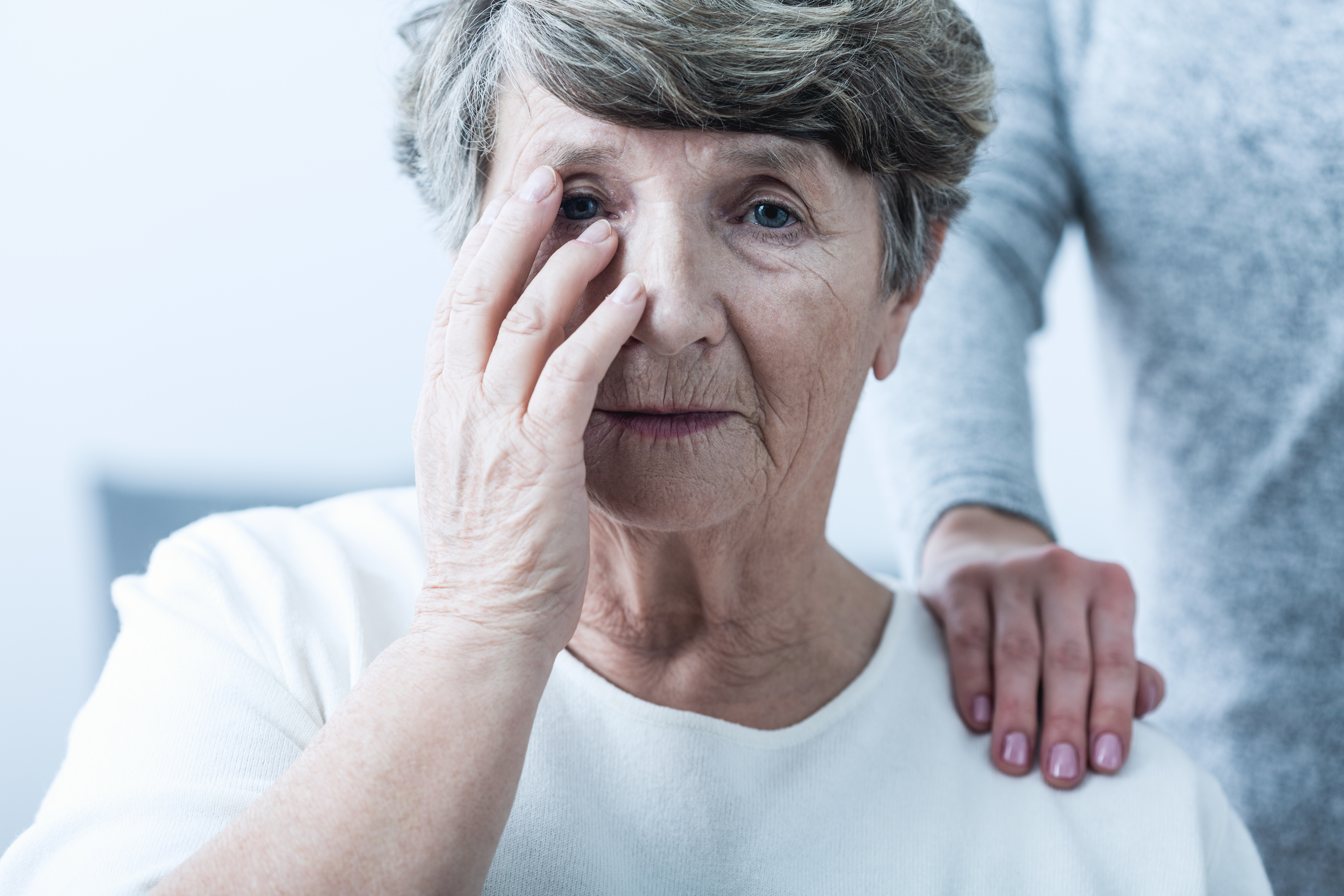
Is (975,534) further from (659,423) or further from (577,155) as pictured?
(577,155)

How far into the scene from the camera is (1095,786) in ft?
4.46

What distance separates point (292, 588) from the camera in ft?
4.00

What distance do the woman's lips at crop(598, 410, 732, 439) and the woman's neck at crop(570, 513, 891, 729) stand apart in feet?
0.57

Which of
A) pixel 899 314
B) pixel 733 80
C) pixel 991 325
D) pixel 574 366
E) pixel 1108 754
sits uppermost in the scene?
pixel 733 80

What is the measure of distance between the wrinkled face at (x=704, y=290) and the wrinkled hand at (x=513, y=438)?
73 millimetres

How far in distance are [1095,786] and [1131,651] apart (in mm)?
191

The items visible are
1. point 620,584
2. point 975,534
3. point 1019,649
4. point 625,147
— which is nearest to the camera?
point 625,147

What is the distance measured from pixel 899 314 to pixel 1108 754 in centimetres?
64

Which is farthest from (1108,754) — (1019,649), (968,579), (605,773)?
(605,773)

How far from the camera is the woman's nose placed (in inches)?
42.0

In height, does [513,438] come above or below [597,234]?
below

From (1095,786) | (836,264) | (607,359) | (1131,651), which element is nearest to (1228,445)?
(1131,651)

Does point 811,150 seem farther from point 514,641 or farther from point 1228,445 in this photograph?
point 1228,445

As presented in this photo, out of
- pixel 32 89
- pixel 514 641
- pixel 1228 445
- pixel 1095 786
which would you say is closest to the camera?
pixel 514 641
